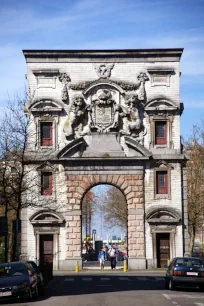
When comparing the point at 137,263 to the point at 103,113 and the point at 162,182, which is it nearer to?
the point at 162,182

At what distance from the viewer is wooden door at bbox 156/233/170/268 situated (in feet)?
176

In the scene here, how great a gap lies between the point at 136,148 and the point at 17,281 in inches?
1049

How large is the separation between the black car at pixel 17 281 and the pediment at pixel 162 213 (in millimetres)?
24661

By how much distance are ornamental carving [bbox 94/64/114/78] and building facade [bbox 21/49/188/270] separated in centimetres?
8

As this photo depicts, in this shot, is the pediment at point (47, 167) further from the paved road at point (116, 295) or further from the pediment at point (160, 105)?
the paved road at point (116, 295)

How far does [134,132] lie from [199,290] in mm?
20696

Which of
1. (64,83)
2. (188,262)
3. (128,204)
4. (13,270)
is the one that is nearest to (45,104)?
(64,83)

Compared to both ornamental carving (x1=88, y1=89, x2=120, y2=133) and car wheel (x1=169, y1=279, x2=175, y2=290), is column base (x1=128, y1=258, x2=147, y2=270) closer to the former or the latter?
ornamental carving (x1=88, y1=89, x2=120, y2=133)

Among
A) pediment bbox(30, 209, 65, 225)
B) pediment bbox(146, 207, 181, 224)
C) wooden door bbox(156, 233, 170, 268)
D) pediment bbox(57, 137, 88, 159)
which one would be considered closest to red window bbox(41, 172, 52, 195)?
pediment bbox(30, 209, 65, 225)

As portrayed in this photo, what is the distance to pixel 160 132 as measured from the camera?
54.1m

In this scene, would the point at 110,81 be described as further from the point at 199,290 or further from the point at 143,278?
the point at 199,290

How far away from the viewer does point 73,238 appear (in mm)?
53000

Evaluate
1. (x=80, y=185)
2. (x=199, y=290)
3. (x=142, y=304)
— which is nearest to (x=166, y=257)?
(x=80, y=185)

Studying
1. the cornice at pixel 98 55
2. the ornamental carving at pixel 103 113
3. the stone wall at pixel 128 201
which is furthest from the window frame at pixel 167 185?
the cornice at pixel 98 55
